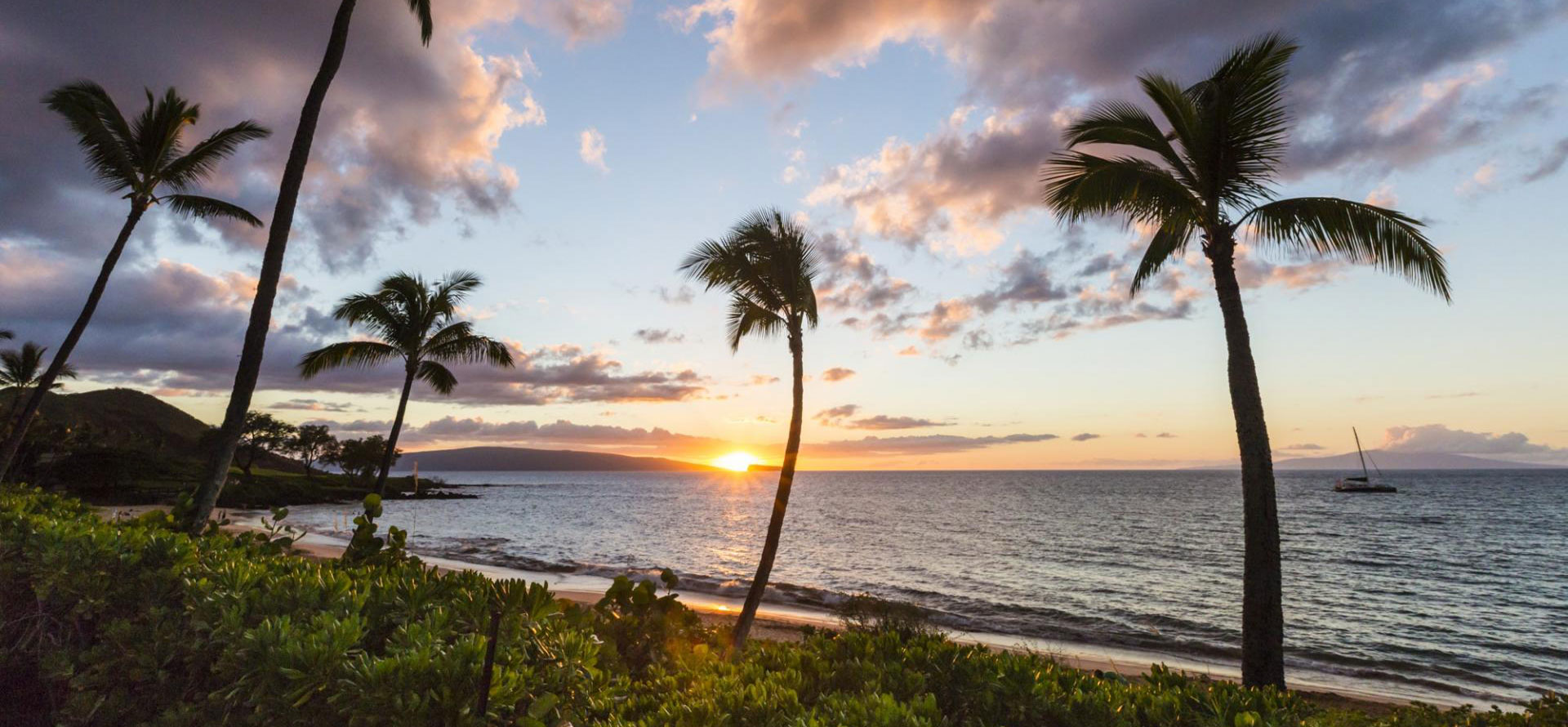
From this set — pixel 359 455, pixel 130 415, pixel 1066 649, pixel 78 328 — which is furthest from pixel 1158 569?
pixel 130 415

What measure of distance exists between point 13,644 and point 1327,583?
40788 millimetres

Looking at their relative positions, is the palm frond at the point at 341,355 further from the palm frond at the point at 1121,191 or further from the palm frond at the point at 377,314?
the palm frond at the point at 1121,191

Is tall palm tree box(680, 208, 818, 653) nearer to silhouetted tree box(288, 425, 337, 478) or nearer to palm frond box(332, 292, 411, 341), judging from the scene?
palm frond box(332, 292, 411, 341)

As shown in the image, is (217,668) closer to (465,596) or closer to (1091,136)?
(465,596)

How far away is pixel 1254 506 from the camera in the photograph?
26.7 feet

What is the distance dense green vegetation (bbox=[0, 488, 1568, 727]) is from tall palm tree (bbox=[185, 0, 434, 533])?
3.52 meters

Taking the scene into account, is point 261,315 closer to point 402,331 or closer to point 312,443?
point 402,331

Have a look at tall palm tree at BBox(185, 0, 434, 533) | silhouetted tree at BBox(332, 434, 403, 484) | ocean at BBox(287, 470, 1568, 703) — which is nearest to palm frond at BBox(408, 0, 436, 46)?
tall palm tree at BBox(185, 0, 434, 533)

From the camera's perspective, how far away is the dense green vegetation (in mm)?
2516

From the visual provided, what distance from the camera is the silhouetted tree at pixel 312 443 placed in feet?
305

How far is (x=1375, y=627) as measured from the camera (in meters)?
21.6

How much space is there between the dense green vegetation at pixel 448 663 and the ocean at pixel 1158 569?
18573mm

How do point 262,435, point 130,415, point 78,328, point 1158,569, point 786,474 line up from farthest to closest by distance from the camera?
point 130,415
point 262,435
point 1158,569
point 78,328
point 786,474

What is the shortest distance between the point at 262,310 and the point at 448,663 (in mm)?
8599
